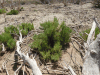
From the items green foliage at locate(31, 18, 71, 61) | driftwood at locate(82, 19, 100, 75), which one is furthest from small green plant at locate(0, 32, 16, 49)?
driftwood at locate(82, 19, 100, 75)

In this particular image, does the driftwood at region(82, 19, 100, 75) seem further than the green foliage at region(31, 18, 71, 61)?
No

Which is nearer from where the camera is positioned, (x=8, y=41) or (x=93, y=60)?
(x=93, y=60)

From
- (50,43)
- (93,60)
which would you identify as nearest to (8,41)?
(50,43)

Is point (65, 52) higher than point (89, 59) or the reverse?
the reverse

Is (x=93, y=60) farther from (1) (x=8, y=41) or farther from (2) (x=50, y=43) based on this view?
(1) (x=8, y=41)

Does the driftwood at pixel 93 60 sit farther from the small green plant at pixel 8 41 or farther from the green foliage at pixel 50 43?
the small green plant at pixel 8 41

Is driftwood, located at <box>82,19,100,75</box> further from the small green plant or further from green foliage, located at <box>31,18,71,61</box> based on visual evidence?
the small green plant

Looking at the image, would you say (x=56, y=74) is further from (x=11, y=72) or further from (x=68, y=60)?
(x=11, y=72)

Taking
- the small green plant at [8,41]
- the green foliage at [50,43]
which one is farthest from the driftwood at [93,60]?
the small green plant at [8,41]

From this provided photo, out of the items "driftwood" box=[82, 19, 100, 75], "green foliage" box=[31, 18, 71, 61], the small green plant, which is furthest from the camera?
the small green plant

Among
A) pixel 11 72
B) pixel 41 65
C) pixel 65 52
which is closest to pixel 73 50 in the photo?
pixel 65 52

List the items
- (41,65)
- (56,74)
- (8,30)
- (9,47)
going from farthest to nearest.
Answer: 1. (8,30)
2. (9,47)
3. (41,65)
4. (56,74)
